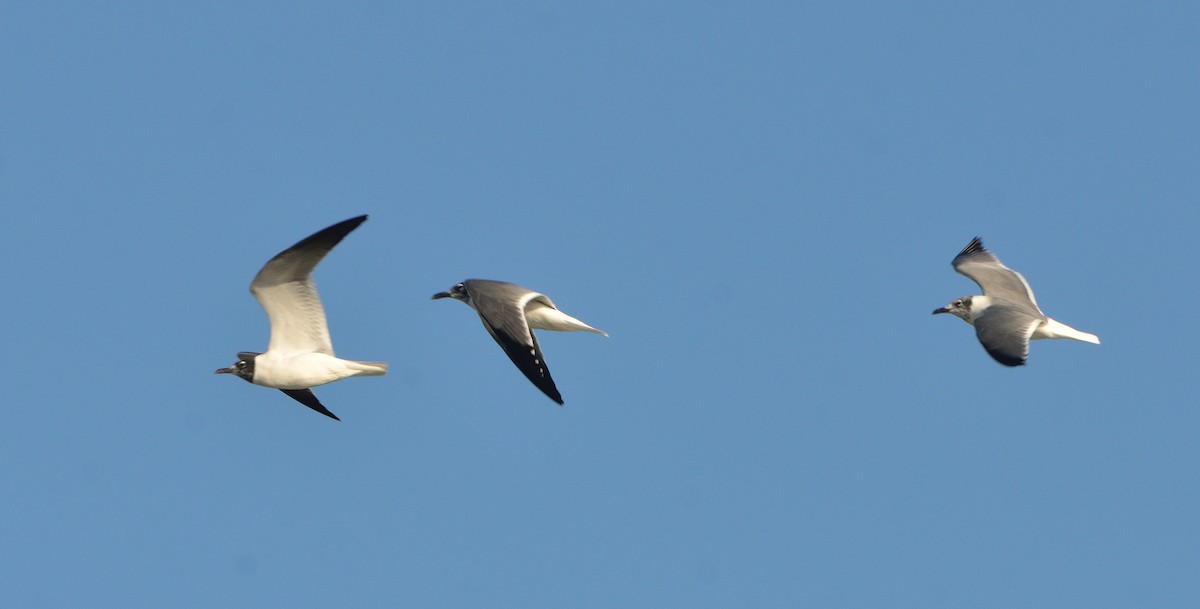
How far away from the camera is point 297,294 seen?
54.0 ft

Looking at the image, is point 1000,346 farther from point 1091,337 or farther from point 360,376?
point 360,376

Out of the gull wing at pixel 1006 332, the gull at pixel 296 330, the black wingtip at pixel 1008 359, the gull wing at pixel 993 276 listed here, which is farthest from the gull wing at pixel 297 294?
the gull wing at pixel 993 276

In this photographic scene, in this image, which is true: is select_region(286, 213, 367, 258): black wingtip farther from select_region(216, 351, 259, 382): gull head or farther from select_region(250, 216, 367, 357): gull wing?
select_region(216, 351, 259, 382): gull head

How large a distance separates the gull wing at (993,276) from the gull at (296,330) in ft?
28.4

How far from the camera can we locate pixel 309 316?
16.6 metres

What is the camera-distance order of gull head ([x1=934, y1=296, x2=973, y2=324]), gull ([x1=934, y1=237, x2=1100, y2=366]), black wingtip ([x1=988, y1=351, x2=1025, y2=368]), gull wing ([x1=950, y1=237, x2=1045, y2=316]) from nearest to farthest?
black wingtip ([x1=988, y1=351, x2=1025, y2=368]) < gull ([x1=934, y1=237, x2=1100, y2=366]) < gull wing ([x1=950, y1=237, x2=1045, y2=316]) < gull head ([x1=934, y1=296, x2=973, y2=324])

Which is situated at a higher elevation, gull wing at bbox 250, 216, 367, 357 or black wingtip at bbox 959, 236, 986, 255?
black wingtip at bbox 959, 236, 986, 255

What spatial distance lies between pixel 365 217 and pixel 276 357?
85.9 inches

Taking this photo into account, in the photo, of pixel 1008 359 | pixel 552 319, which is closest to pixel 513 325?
pixel 552 319

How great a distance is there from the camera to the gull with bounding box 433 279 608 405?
16609 millimetres

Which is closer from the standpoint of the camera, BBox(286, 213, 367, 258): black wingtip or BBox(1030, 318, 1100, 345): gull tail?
BBox(286, 213, 367, 258): black wingtip

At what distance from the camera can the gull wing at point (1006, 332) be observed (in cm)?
1719

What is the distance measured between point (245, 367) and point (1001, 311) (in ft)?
29.8

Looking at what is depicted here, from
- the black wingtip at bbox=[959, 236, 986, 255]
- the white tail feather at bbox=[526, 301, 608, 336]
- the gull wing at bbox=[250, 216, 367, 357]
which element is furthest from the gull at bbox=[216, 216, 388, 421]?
the black wingtip at bbox=[959, 236, 986, 255]
